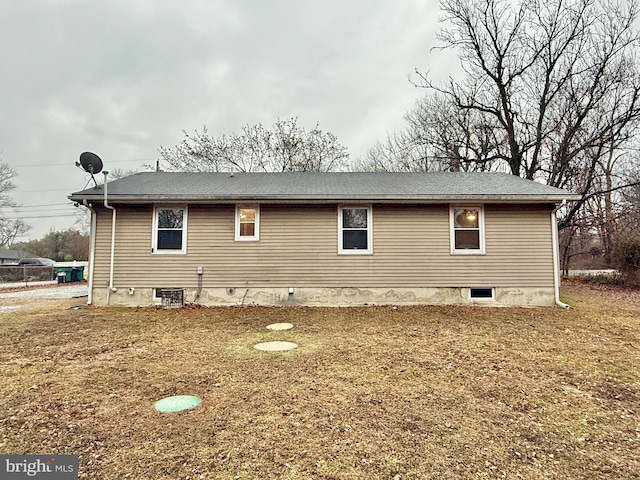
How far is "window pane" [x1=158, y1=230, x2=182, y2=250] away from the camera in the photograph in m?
7.94

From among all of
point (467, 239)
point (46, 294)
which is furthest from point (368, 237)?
point (46, 294)

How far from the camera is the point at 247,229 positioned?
8023mm

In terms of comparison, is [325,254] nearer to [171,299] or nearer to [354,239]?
[354,239]

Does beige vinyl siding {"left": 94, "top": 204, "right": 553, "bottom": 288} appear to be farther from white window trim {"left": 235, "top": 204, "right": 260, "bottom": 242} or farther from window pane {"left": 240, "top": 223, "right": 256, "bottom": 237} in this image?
window pane {"left": 240, "top": 223, "right": 256, "bottom": 237}

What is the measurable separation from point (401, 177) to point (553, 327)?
551cm

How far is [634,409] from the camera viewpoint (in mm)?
2770

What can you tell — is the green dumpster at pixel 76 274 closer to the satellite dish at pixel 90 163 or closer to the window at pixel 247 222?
the satellite dish at pixel 90 163

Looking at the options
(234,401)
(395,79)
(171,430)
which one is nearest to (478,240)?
(234,401)

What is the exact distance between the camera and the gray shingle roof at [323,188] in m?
7.56

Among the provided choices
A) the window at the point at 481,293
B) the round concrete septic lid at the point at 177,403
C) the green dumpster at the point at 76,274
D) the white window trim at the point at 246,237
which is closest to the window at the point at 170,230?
the white window trim at the point at 246,237

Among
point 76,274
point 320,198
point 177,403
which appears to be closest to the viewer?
point 177,403

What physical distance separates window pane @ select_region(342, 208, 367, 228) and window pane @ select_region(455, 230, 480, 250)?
7.64ft

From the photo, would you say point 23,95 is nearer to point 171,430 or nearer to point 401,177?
point 401,177

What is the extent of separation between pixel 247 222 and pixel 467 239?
548 centimetres
